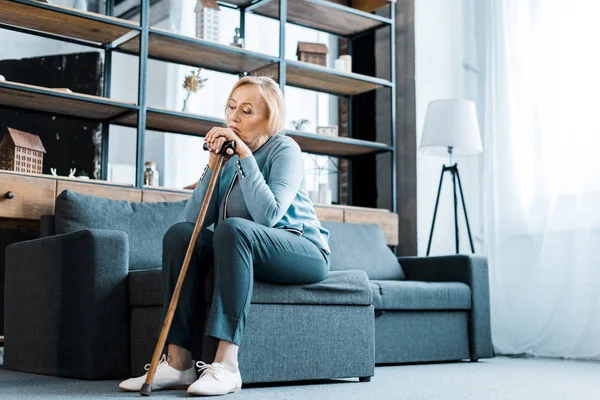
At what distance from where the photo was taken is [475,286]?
13.2 feet

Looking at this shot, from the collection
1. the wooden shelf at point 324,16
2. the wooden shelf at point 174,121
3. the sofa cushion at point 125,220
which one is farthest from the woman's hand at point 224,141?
the wooden shelf at point 324,16

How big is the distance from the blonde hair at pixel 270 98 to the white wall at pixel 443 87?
8.26ft

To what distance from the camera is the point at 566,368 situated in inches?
146

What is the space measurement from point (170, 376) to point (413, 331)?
1630 millimetres

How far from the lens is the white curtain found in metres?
4.40

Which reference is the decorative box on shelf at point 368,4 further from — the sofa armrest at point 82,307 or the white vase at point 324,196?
the sofa armrest at point 82,307

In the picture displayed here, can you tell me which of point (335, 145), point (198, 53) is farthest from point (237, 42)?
point (335, 145)

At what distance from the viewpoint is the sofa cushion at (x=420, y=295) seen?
3.65m

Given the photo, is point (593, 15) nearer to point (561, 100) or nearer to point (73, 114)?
point (561, 100)

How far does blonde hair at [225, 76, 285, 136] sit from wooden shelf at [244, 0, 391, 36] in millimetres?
2147

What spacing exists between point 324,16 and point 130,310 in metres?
2.73

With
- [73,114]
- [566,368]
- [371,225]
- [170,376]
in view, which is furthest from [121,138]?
[566,368]

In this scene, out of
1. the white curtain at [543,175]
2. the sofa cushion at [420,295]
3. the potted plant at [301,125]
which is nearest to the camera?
the sofa cushion at [420,295]

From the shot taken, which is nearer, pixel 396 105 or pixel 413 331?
pixel 413 331
